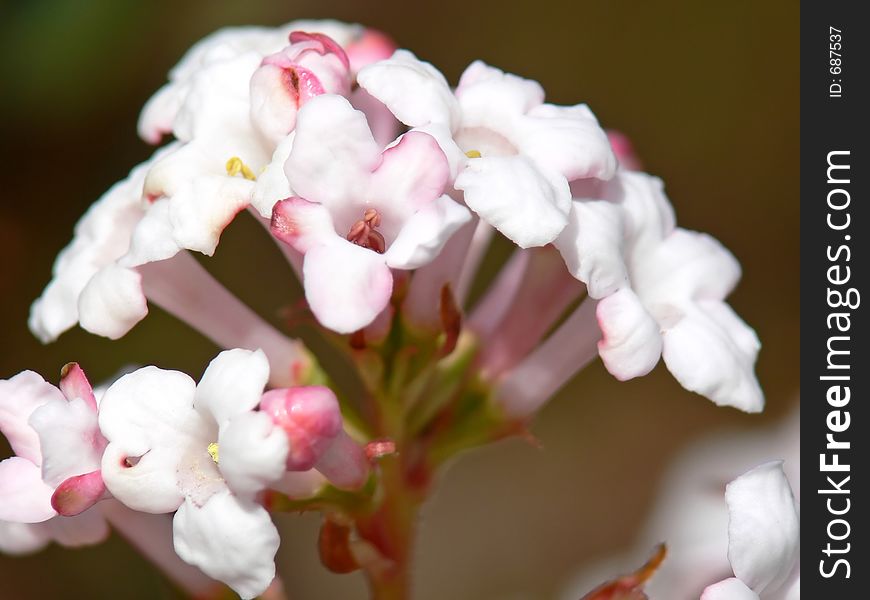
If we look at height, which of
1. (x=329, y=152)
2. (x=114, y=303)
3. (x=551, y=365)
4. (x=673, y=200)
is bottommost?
(x=673, y=200)

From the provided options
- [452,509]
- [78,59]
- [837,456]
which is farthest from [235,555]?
[452,509]

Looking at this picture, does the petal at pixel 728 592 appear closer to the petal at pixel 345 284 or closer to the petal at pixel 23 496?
the petal at pixel 345 284

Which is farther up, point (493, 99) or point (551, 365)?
point (493, 99)

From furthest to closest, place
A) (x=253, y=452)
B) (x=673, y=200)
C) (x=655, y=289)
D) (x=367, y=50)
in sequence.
Result: (x=673, y=200), (x=367, y=50), (x=655, y=289), (x=253, y=452)

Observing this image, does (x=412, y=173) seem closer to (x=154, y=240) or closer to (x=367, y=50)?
(x=154, y=240)

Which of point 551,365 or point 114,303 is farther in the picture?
point 551,365

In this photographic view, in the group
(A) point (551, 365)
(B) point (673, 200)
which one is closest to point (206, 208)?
(A) point (551, 365)

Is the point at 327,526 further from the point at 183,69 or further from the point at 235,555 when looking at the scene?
the point at 183,69

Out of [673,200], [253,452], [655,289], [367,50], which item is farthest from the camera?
[673,200]
